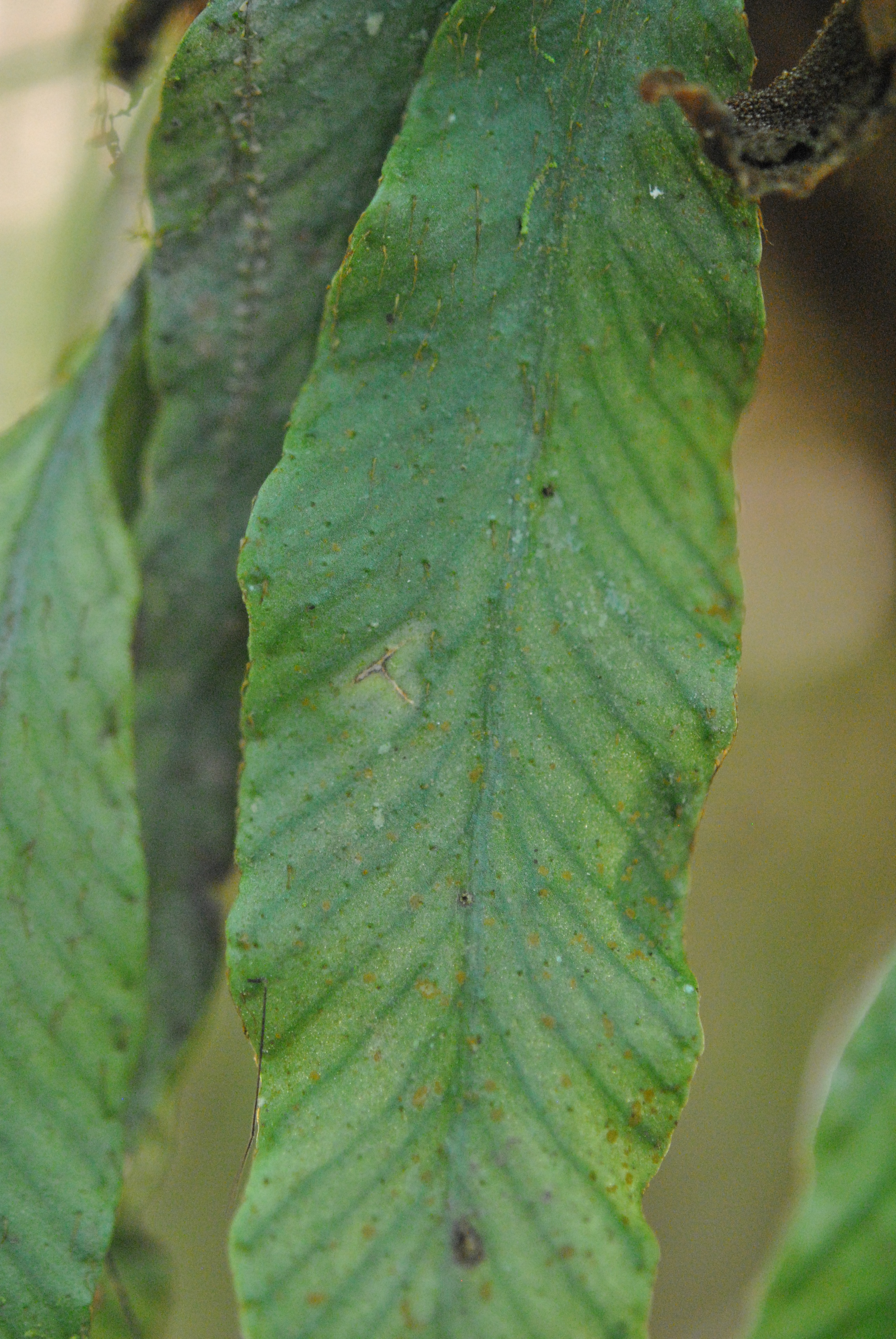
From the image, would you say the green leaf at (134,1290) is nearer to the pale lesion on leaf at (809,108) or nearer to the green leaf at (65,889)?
the green leaf at (65,889)

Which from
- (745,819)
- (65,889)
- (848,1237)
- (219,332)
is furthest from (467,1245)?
(745,819)

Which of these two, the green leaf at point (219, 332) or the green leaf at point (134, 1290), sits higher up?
the green leaf at point (219, 332)

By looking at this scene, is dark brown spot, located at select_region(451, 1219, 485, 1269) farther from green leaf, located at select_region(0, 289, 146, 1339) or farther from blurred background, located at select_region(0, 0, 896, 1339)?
blurred background, located at select_region(0, 0, 896, 1339)

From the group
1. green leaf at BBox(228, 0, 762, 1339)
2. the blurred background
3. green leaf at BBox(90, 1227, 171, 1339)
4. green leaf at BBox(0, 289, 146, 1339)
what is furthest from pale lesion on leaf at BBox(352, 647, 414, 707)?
the blurred background

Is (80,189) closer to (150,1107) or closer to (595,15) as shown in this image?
(595,15)

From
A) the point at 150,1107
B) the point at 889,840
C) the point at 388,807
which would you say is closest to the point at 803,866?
the point at 889,840

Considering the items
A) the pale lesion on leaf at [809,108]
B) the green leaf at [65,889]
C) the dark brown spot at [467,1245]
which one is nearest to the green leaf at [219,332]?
the green leaf at [65,889]

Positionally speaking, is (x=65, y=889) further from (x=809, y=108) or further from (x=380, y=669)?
(x=809, y=108)
